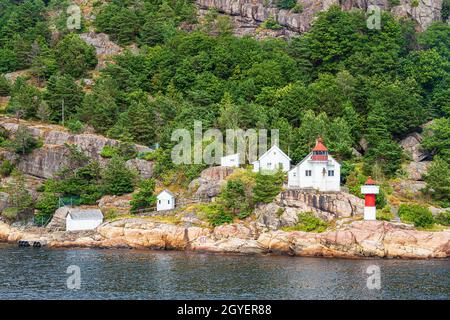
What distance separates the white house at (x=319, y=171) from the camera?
283 ft

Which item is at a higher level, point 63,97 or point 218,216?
point 63,97

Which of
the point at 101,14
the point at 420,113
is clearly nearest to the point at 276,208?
the point at 420,113

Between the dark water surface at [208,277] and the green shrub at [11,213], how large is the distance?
1229 cm

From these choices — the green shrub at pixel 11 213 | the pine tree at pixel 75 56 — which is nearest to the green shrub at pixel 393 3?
the pine tree at pixel 75 56

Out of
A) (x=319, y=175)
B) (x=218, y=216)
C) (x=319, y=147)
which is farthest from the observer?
(x=319, y=147)

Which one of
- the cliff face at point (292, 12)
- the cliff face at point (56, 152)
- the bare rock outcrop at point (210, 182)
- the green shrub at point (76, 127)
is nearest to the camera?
the bare rock outcrop at point (210, 182)

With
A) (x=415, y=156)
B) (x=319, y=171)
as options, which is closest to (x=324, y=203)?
(x=319, y=171)

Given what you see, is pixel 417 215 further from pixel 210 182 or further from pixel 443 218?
pixel 210 182

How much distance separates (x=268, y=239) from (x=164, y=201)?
15471mm

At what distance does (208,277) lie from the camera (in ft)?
215

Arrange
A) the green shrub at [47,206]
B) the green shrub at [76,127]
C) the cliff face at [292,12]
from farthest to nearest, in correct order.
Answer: the cliff face at [292,12] < the green shrub at [76,127] < the green shrub at [47,206]

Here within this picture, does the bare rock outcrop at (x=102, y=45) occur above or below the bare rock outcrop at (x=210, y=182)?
above

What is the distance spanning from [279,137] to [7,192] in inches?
1374

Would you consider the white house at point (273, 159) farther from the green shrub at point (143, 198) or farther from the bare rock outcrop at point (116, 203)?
the bare rock outcrop at point (116, 203)
